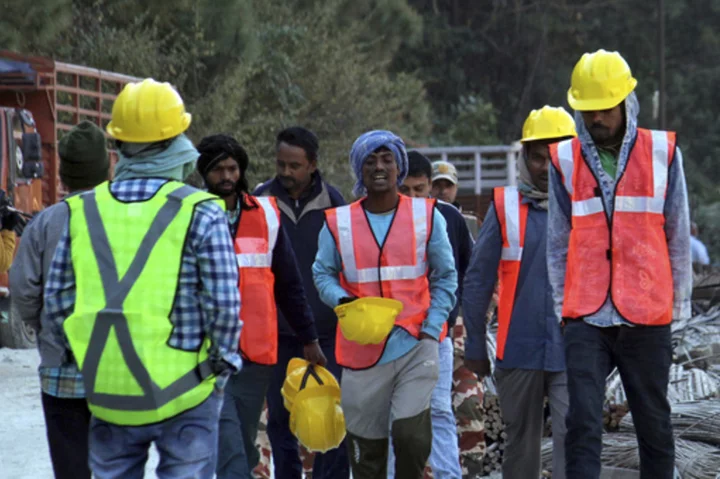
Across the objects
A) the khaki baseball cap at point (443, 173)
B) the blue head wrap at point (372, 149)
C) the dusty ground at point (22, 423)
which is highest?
the blue head wrap at point (372, 149)

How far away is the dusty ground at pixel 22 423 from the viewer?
938 centimetres

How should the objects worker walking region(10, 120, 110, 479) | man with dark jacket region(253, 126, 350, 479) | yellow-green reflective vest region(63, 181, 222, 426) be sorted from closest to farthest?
yellow-green reflective vest region(63, 181, 222, 426), worker walking region(10, 120, 110, 479), man with dark jacket region(253, 126, 350, 479)

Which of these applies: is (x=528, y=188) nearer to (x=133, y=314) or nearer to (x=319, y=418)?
(x=319, y=418)

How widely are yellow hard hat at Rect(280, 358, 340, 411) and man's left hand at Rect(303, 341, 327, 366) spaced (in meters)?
0.03

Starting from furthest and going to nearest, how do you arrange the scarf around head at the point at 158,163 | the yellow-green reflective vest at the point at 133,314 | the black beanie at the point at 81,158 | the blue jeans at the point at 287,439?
1. the blue jeans at the point at 287,439
2. the black beanie at the point at 81,158
3. the scarf around head at the point at 158,163
4. the yellow-green reflective vest at the point at 133,314

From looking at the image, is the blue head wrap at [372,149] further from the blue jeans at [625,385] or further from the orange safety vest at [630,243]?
the blue jeans at [625,385]

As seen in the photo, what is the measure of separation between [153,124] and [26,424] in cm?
653

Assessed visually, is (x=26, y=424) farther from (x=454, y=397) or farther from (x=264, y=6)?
(x=264, y=6)

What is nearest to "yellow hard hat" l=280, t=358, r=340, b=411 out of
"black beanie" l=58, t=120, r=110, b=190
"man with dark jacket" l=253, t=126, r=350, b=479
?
"man with dark jacket" l=253, t=126, r=350, b=479

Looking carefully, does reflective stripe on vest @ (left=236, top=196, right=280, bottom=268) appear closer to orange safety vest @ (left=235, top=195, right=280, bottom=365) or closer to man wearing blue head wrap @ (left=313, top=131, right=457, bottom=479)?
orange safety vest @ (left=235, top=195, right=280, bottom=365)

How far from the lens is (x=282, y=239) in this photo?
24.6 ft

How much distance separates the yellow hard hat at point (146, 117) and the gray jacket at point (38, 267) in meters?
0.71

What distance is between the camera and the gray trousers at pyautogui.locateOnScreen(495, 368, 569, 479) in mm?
7305

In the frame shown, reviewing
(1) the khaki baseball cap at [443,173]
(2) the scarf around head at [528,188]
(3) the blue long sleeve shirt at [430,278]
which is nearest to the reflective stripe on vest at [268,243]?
(3) the blue long sleeve shirt at [430,278]
